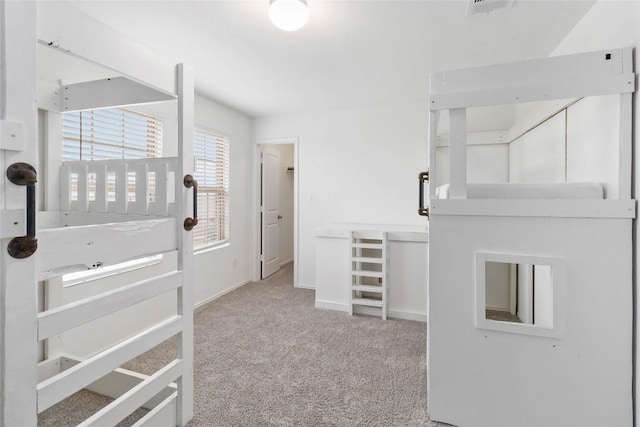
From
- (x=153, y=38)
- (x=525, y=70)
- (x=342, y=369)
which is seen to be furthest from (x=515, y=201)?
(x=153, y=38)

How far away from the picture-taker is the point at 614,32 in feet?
4.84

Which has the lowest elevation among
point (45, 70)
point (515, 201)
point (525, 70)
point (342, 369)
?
point (342, 369)

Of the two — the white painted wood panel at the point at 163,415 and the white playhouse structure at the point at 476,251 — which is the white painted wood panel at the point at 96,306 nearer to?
the white playhouse structure at the point at 476,251

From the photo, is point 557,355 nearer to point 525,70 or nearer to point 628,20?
point 525,70

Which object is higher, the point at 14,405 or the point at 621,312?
the point at 621,312

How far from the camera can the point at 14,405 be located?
851mm

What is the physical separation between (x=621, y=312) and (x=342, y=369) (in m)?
1.56

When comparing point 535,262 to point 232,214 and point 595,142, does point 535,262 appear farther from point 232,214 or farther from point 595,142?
point 232,214

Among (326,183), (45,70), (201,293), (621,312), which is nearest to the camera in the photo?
(621,312)

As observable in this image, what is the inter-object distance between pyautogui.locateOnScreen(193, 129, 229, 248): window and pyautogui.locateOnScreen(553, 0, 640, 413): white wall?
334 cm

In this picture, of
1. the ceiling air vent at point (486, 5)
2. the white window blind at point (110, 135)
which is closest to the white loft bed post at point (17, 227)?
the white window blind at point (110, 135)

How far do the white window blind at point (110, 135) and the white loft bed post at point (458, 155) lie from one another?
244 cm

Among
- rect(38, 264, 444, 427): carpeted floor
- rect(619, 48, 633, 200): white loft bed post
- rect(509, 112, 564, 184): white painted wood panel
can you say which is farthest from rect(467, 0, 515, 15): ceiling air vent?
rect(38, 264, 444, 427): carpeted floor

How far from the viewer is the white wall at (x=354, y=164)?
12.0ft
